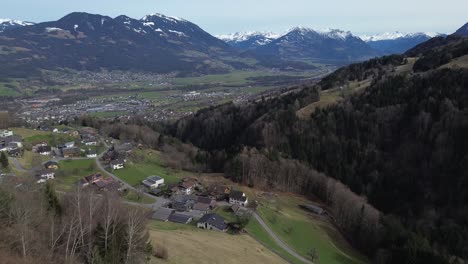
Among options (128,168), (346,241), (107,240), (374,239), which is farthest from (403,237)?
(128,168)

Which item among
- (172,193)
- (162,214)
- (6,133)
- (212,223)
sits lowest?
(172,193)

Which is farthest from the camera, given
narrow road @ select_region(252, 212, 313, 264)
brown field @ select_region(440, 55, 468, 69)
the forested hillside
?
brown field @ select_region(440, 55, 468, 69)

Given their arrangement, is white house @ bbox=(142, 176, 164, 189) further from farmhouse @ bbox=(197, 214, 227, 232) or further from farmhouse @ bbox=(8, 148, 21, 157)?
farmhouse @ bbox=(8, 148, 21, 157)

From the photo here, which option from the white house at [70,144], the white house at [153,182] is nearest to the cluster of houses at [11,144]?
the white house at [70,144]

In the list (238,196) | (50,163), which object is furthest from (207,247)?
(50,163)

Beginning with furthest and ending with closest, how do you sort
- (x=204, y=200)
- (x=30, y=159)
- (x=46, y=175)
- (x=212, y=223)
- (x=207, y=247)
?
(x=30, y=159), (x=46, y=175), (x=204, y=200), (x=212, y=223), (x=207, y=247)

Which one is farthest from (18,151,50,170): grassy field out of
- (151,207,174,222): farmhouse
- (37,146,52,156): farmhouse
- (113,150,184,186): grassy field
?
(151,207,174,222): farmhouse

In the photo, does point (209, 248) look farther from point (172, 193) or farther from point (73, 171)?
point (73, 171)

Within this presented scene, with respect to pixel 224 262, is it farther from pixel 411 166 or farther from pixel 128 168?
pixel 411 166
